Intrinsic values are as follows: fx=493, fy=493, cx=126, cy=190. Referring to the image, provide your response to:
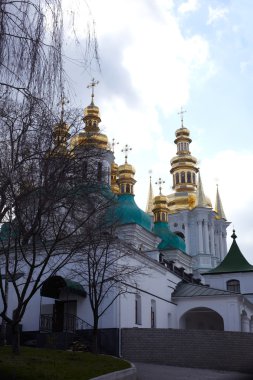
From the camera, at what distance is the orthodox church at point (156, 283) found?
22.5 meters

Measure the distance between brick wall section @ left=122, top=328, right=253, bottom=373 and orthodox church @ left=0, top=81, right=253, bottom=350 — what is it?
1247 mm

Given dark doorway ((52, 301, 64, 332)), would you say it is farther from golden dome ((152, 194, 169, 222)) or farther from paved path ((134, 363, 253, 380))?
golden dome ((152, 194, 169, 222))

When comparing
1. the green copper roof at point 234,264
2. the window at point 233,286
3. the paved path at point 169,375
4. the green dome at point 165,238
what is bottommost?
the paved path at point 169,375

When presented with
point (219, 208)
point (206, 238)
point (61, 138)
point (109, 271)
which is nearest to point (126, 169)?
point (206, 238)

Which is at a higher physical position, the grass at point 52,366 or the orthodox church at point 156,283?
the orthodox church at point 156,283

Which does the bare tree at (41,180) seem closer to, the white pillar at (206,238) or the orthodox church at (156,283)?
the orthodox church at (156,283)

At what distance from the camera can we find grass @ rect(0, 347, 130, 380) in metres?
10.9

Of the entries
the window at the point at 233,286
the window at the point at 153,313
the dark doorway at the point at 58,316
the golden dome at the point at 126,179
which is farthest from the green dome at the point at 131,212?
the dark doorway at the point at 58,316

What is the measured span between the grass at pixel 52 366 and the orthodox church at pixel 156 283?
16.6ft

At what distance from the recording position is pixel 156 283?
28297 mm

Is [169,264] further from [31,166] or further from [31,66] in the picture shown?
[31,66]

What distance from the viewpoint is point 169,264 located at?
115 feet

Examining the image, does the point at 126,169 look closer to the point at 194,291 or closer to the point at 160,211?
the point at 160,211

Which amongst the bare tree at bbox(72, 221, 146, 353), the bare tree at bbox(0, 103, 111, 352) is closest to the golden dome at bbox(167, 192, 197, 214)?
the bare tree at bbox(72, 221, 146, 353)
